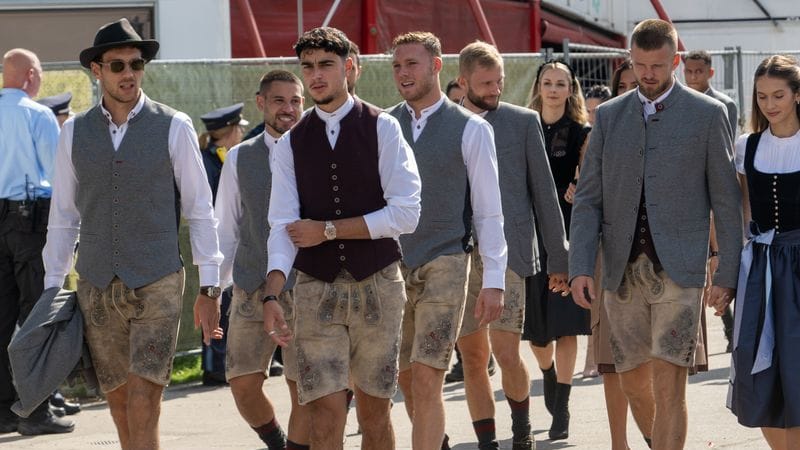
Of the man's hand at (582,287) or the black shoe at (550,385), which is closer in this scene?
the man's hand at (582,287)

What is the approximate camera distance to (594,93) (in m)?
11.8

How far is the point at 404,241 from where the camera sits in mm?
7051

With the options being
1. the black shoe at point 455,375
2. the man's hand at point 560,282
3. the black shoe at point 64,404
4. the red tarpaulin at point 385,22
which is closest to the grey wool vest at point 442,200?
the man's hand at point 560,282

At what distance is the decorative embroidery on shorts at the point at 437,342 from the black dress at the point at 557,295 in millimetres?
2137

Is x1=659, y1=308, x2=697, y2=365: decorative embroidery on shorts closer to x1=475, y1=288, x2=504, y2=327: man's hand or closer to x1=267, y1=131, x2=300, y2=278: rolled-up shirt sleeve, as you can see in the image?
x1=475, y1=288, x2=504, y2=327: man's hand

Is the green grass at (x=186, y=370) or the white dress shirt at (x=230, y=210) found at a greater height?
the white dress shirt at (x=230, y=210)

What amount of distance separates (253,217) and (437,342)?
1.33m

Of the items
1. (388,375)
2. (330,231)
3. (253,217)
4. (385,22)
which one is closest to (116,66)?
(253,217)

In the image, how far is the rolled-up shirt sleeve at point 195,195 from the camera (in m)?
6.55

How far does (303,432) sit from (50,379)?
1.34 meters

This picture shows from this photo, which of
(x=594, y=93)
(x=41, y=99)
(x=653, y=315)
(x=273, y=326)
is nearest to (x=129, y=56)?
(x=273, y=326)

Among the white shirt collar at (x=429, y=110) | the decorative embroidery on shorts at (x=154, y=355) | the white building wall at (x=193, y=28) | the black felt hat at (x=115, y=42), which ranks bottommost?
the decorative embroidery on shorts at (x=154, y=355)

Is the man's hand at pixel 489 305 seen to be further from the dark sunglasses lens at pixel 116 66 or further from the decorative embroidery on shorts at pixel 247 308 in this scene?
the dark sunglasses lens at pixel 116 66

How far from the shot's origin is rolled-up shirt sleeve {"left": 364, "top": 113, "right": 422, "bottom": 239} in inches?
232
